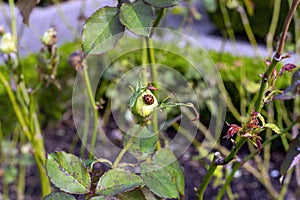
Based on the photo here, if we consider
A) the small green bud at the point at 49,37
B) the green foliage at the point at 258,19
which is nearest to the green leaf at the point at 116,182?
the small green bud at the point at 49,37

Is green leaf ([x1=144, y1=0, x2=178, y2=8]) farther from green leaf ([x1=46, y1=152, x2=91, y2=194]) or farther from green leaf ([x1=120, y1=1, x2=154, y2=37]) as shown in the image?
green leaf ([x1=46, y1=152, x2=91, y2=194])

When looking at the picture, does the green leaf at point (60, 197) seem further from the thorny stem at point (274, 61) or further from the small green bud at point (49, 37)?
the small green bud at point (49, 37)

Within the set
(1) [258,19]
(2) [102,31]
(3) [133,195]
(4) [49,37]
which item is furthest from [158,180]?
(1) [258,19]

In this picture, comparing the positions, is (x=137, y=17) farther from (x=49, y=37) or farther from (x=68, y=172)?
(x=49, y=37)

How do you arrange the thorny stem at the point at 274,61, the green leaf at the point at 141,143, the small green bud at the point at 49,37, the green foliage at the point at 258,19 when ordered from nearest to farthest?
the thorny stem at the point at 274,61, the green leaf at the point at 141,143, the small green bud at the point at 49,37, the green foliage at the point at 258,19

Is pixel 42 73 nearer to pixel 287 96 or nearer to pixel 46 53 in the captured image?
pixel 46 53

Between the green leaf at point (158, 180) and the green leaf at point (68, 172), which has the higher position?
the green leaf at point (68, 172)

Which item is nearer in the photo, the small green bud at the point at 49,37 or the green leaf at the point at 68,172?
the green leaf at the point at 68,172
